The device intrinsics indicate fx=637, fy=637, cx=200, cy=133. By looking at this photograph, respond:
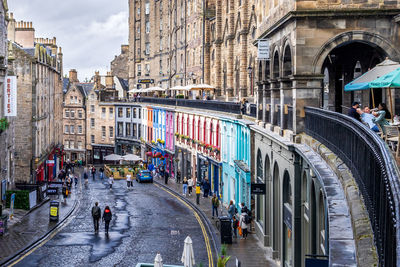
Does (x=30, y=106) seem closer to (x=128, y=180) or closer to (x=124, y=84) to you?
(x=128, y=180)

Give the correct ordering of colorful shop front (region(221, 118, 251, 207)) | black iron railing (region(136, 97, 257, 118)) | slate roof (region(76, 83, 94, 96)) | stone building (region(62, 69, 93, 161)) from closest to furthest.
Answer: colorful shop front (region(221, 118, 251, 207))
black iron railing (region(136, 97, 257, 118))
stone building (region(62, 69, 93, 161))
slate roof (region(76, 83, 94, 96))

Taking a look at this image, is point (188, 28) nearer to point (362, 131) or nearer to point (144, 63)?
point (144, 63)

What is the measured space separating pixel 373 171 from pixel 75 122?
90352 millimetres

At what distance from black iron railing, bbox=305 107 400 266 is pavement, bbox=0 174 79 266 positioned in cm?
1616

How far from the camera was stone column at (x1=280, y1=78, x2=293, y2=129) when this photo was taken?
69.6 ft

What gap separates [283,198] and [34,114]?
33.9 m

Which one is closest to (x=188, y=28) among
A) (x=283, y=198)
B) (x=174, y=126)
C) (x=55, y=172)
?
(x=174, y=126)

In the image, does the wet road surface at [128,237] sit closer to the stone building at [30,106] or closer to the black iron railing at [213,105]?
the black iron railing at [213,105]

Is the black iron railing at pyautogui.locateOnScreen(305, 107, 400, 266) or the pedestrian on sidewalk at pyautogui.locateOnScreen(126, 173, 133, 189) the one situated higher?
the black iron railing at pyautogui.locateOnScreen(305, 107, 400, 266)

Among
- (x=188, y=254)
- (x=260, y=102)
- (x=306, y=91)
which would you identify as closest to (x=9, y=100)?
(x=260, y=102)

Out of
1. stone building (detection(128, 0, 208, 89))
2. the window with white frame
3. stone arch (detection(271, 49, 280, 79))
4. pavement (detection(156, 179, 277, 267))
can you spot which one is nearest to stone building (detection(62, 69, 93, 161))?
the window with white frame

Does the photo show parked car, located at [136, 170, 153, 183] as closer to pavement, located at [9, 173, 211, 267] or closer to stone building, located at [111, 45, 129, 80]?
pavement, located at [9, 173, 211, 267]

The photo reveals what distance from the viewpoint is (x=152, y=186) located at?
57.6 meters

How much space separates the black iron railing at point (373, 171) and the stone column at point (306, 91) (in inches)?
129
